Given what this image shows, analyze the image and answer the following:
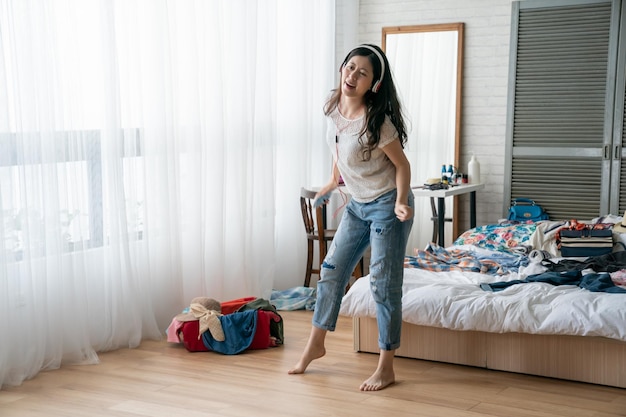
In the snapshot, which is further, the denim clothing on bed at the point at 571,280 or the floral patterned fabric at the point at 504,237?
the floral patterned fabric at the point at 504,237

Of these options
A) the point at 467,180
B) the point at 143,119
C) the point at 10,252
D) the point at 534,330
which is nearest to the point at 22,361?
the point at 10,252

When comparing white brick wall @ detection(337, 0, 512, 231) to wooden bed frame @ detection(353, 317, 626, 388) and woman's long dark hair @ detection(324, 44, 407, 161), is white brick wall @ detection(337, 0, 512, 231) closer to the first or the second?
wooden bed frame @ detection(353, 317, 626, 388)

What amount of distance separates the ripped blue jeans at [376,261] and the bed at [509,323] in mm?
283

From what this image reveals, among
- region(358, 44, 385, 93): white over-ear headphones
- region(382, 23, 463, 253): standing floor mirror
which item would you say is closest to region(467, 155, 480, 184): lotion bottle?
region(382, 23, 463, 253): standing floor mirror

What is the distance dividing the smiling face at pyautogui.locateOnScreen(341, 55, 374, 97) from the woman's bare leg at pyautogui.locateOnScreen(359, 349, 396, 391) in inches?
42.2

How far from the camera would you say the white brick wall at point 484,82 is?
224 inches

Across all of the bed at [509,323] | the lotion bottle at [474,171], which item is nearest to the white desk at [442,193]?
the lotion bottle at [474,171]

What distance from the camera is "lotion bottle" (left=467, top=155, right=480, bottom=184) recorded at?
5699 mm

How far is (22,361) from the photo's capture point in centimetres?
358

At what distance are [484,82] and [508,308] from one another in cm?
263

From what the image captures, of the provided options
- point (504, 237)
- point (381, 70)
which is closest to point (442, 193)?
point (504, 237)

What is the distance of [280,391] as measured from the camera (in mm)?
3381

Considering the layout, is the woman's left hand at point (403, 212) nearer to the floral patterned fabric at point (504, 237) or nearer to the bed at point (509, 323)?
the bed at point (509, 323)

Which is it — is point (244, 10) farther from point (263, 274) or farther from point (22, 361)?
point (22, 361)
